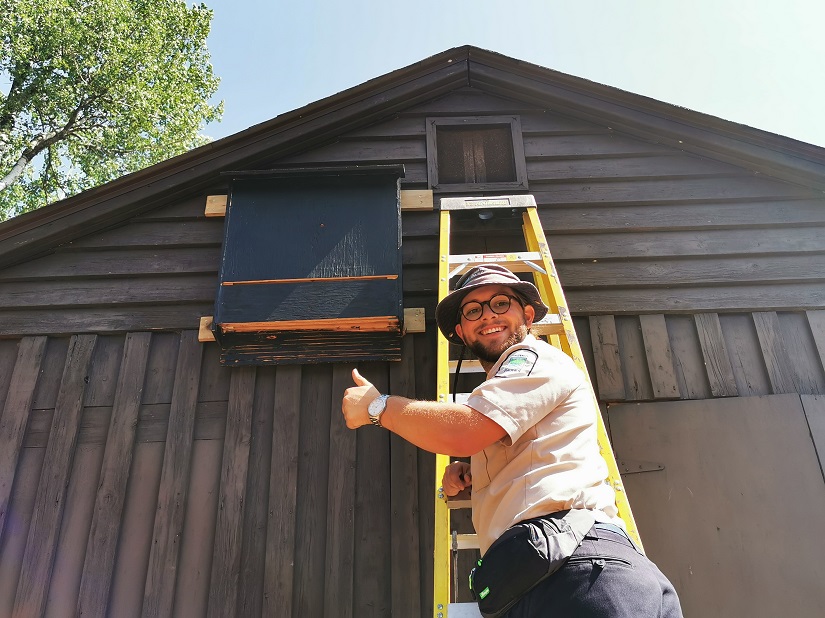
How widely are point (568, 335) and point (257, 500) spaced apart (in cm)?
202

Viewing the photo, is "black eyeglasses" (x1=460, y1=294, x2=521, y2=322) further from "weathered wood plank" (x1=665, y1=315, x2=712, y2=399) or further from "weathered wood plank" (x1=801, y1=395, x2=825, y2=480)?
"weathered wood plank" (x1=801, y1=395, x2=825, y2=480)

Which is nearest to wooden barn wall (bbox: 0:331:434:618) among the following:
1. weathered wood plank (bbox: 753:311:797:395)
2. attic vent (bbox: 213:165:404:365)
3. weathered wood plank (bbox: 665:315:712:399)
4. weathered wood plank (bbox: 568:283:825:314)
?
attic vent (bbox: 213:165:404:365)

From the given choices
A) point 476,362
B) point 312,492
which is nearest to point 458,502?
point 476,362

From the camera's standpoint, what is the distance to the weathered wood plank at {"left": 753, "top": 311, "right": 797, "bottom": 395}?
135 inches

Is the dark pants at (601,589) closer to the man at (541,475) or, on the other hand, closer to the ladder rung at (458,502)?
the man at (541,475)

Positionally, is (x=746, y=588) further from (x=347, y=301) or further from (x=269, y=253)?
(x=269, y=253)

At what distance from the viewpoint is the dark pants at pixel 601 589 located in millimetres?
1285

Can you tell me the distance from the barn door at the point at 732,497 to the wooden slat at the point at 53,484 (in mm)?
3298

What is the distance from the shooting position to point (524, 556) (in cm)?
135

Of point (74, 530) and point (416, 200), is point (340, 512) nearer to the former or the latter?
point (74, 530)

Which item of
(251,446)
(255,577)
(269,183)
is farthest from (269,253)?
(255,577)

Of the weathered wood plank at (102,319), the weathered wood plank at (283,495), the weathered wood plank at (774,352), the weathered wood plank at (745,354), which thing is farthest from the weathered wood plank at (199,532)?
the weathered wood plank at (774,352)

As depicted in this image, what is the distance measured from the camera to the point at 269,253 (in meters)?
3.70

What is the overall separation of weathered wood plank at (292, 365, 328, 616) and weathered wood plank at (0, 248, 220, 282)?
45.5 inches
